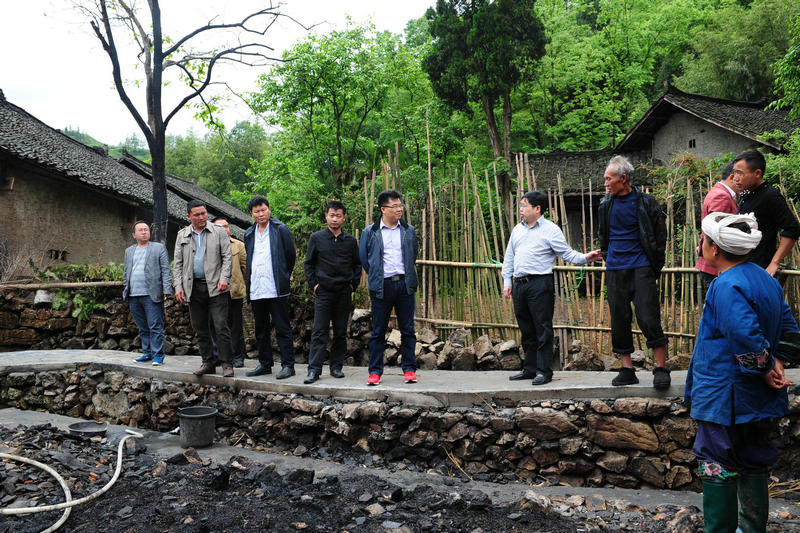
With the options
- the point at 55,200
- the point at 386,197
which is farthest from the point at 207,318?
the point at 55,200

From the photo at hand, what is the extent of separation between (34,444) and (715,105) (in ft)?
64.8

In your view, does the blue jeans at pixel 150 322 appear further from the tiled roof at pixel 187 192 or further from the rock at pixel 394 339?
the tiled roof at pixel 187 192

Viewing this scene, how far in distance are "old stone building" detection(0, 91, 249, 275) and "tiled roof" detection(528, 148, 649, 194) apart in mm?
12587

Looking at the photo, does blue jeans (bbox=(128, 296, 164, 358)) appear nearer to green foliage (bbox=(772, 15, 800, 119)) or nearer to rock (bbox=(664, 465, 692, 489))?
rock (bbox=(664, 465, 692, 489))

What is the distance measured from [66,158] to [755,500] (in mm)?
16388

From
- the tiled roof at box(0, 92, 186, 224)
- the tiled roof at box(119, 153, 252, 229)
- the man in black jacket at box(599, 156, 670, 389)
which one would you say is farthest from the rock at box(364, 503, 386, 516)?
the tiled roof at box(119, 153, 252, 229)

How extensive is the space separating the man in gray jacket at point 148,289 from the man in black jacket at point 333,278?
88.8 inches

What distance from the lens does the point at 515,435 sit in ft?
13.4

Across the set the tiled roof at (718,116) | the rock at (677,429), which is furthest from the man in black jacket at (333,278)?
the tiled roof at (718,116)

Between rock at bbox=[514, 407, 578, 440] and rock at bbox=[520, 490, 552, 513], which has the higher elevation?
rock at bbox=[514, 407, 578, 440]

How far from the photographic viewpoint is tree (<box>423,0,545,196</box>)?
742 inches

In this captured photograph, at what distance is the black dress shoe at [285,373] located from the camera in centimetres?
523

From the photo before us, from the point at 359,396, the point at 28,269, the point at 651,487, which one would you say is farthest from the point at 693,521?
the point at 28,269

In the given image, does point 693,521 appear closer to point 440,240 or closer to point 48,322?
point 440,240
